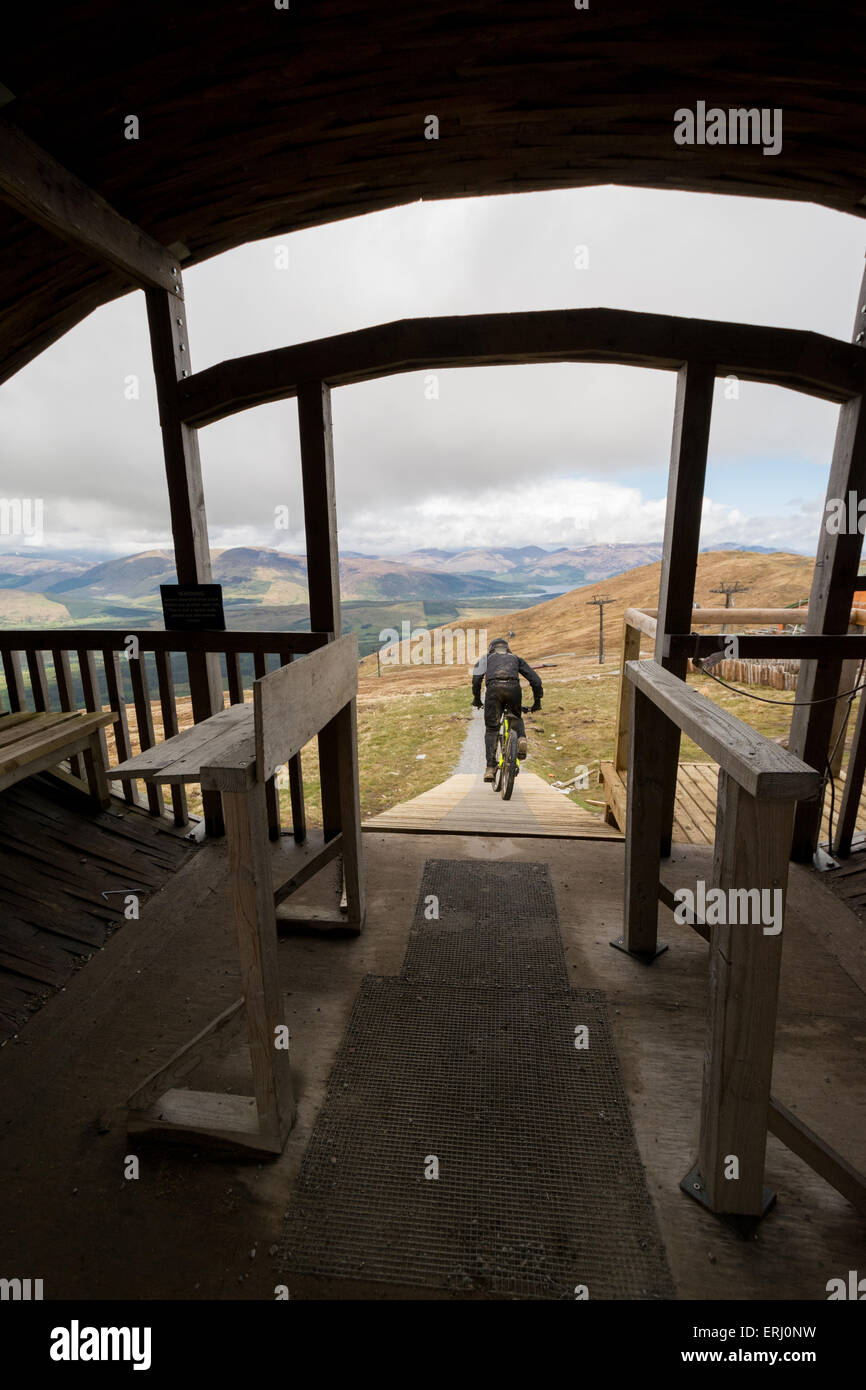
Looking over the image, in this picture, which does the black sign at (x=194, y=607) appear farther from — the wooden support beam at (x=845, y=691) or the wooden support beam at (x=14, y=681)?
the wooden support beam at (x=845, y=691)

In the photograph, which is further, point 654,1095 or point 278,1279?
point 654,1095

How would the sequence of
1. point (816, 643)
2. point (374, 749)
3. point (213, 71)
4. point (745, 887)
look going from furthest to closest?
point (374, 749), point (816, 643), point (213, 71), point (745, 887)

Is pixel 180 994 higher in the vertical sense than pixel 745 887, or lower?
lower

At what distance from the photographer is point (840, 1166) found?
1.67 meters

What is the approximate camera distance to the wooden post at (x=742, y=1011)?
5.20 ft

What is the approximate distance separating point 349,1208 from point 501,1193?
50cm

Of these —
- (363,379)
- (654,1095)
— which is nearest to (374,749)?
(363,379)

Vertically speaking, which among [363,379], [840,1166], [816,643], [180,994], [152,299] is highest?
[152,299]

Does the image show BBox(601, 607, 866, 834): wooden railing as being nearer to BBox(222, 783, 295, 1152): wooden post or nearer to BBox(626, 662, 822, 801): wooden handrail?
BBox(626, 662, 822, 801): wooden handrail

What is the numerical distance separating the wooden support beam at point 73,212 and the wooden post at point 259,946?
10.1 feet

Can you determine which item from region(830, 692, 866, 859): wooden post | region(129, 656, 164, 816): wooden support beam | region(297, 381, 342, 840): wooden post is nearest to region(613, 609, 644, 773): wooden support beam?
region(830, 692, 866, 859): wooden post

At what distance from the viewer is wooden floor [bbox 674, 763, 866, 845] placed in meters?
4.41

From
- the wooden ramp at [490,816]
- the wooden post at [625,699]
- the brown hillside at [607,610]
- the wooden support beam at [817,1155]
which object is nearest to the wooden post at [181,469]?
the wooden ramp at [490,816]
